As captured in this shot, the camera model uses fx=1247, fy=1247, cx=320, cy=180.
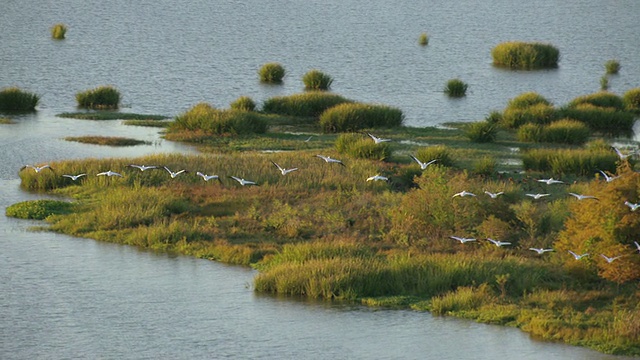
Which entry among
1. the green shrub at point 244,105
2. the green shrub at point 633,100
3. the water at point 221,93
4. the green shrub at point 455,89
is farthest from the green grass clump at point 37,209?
the green shrub at point 455,89

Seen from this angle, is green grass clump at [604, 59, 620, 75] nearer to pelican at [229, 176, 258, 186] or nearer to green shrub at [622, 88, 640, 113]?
green shrub at [622, 88, 640, 113]

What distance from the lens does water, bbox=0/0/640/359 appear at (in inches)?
838

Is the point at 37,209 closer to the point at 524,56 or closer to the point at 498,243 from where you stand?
the point at 498,243

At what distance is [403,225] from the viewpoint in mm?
27125

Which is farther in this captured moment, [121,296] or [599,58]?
[599,58]

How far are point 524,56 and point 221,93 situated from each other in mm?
22076

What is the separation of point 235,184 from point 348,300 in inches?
359

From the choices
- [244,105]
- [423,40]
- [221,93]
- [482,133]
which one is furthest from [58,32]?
[482,133]

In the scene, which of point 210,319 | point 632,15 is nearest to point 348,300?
point 210,319

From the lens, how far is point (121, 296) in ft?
78.1

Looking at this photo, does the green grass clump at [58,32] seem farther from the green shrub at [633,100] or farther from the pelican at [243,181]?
the pelican at [243,181]

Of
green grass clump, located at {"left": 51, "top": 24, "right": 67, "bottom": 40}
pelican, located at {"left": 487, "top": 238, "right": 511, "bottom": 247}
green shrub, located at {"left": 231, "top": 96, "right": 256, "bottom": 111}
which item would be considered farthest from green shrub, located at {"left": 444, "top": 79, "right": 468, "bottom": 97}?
green grass clump, located at {"left": 51, "top": 24, "right": 67, "bottom": 40}

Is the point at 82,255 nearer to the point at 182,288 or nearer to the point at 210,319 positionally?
the point at 182,288

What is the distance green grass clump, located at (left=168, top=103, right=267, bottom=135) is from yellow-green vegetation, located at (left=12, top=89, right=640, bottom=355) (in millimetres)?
3717
